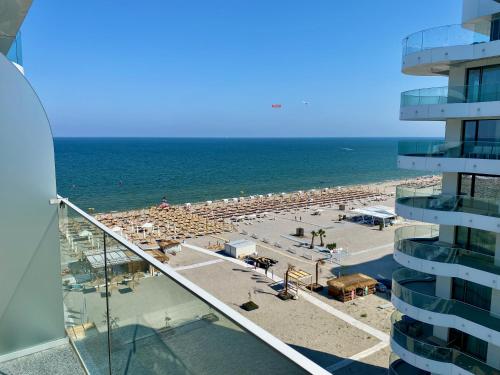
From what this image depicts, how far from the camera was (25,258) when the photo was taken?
3225 millimetres

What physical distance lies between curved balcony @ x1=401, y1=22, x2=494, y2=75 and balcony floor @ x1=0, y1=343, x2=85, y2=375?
9.19 metres

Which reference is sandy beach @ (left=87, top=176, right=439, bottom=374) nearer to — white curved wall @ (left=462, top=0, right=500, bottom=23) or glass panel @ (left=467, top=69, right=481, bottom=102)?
glass panel @ (left=467, top=69, right=481, bottom=102)

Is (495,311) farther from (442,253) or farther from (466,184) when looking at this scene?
(466,184)

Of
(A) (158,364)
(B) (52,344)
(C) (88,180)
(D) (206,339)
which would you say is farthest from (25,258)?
(C) (88,180)

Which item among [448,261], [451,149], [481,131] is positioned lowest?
[448,261]

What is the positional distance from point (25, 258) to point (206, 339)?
90.9 inches

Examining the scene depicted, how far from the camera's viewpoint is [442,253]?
381 inches

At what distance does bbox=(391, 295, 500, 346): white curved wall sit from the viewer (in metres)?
8.67

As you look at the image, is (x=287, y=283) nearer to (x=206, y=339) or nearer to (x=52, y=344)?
(x=52, y=344)

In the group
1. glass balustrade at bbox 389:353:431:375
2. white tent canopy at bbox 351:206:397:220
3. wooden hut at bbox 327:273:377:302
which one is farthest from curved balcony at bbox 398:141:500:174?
white tent canopy at bbox 351:206:397:220

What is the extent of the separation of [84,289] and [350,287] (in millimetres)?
16177

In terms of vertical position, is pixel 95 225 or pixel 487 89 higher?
pixel 487 89

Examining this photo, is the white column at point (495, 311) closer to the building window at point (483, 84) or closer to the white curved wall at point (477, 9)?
the building window at point (483, 84)

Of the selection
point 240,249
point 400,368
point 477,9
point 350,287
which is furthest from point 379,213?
point 477,9
